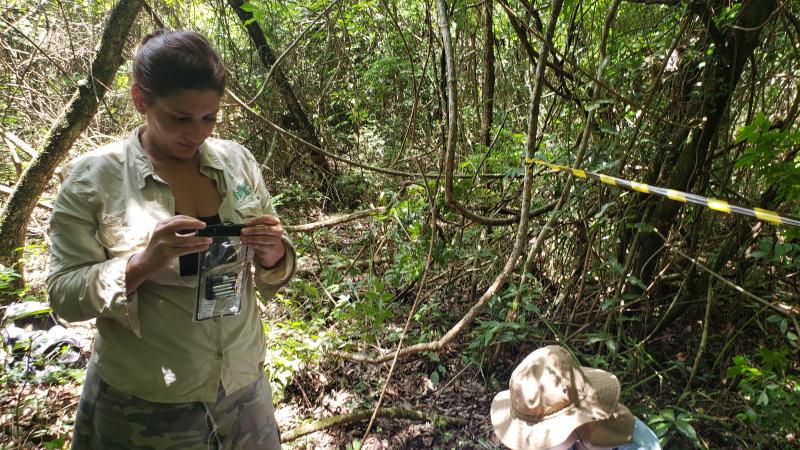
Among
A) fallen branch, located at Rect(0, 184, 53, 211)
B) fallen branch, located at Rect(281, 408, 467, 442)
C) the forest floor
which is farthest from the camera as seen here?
fallen branch, located at Rect(0, 184, 53, 211)

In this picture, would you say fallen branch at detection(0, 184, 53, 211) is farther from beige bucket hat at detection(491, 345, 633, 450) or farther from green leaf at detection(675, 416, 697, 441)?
green leaf at detection(675, 416, 697, 441)

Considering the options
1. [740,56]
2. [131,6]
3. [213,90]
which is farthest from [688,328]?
[131,6]

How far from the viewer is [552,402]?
4.90 feet

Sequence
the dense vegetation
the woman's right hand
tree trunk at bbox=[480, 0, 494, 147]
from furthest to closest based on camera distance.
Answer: tree trunk at bbox=[480, 0, 494, 147], the dense vegetation, the woman's right hand

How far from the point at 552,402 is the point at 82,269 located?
1.43 meters

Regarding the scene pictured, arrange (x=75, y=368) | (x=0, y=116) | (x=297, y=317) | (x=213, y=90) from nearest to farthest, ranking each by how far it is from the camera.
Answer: (x=213, y=90) < (x=75, y=368) < (x=297, y=317) < (x=0, y=116)

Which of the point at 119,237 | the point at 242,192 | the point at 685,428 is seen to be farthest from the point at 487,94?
the point at 119,237

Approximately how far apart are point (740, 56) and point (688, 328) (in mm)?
1670

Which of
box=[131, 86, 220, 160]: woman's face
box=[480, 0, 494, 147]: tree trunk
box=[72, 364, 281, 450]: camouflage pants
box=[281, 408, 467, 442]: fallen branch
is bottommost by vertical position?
box=[281, 408, 467, 442]: fallen branch

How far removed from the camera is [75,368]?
320 centimetres

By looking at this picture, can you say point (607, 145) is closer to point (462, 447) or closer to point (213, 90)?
point (462, 447)

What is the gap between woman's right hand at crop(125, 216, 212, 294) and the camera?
1.24m

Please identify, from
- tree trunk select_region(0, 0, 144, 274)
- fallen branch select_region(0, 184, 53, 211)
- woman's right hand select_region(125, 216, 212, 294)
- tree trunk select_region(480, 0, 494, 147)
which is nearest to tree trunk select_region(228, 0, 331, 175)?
tree trunk select_region(480, 0, 494, 147)

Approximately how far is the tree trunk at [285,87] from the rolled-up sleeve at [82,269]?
443 cm
